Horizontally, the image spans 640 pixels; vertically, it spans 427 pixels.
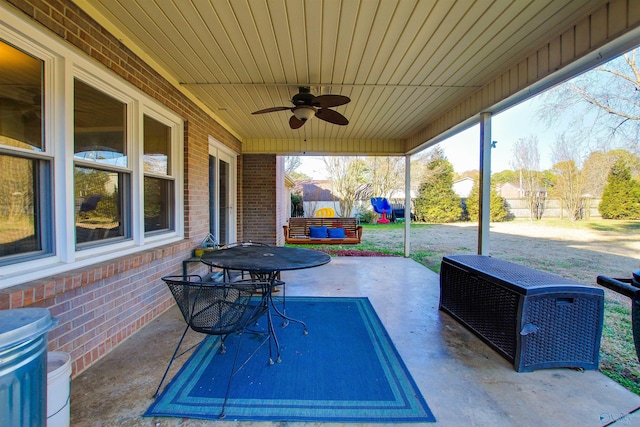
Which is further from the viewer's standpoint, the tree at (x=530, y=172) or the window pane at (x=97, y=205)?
the tree at (x=530, y=172)

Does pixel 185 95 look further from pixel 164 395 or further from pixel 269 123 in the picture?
pixel 164 395

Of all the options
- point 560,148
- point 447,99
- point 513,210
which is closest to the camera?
point 447,99

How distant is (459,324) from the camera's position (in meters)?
2.97

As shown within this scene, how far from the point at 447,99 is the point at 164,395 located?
4434 mm

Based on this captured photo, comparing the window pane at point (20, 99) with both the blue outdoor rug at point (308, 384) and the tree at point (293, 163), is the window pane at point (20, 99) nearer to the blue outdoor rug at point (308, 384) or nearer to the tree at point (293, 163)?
the blue outdoor rug at point (308, 384)

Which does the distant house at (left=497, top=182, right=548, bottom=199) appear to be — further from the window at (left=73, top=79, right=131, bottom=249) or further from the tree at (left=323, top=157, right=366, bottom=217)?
the window at (left=73, top=79, right=131, bottom=249)

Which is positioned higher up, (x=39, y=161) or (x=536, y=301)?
(x=39, y=161)

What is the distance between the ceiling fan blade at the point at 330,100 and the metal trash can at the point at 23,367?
274 cm

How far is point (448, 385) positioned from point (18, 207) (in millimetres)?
3079

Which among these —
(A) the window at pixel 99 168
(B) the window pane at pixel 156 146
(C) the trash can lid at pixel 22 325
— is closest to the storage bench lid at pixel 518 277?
(C) the trash can lid at pixel 22 325

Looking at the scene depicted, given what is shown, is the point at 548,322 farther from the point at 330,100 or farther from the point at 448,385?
the point at 330,100

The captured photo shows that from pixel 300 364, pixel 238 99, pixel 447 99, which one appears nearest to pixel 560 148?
pixel 447 99

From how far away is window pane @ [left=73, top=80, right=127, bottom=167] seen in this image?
2166 mm

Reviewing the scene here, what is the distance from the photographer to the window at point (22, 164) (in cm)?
167
